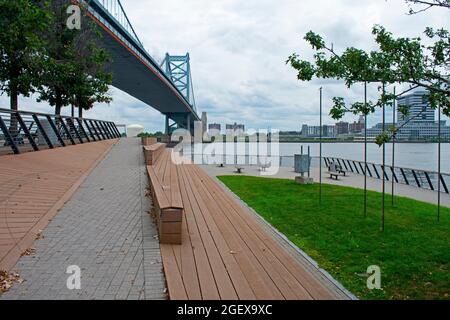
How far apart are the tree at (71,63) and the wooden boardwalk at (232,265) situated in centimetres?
1128

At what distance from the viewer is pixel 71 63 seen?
54.8 feet

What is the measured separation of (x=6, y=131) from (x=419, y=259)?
9469mm

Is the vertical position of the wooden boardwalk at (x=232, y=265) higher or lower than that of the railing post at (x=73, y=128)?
lower

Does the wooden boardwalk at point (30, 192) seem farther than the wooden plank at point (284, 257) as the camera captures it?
Yes

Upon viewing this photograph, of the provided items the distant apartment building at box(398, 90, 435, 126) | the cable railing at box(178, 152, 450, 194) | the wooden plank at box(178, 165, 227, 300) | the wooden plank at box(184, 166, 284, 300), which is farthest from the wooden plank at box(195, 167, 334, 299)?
the cable railing at box(178, 152, 450, 194)

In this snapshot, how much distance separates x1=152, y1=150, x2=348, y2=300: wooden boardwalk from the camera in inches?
144

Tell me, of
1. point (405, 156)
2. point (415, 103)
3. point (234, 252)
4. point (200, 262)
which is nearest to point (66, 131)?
point (234, 252)

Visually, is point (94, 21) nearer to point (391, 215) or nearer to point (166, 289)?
point (391, 215)

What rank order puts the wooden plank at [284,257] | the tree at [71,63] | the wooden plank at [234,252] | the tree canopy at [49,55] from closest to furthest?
the wooden plank at [234,252]
the wooden plank at [284,257]
the tree canopy at [49,55]
the tree at [71,63]

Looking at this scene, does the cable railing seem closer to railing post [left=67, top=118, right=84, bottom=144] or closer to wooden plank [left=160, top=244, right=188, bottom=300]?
wooden plank [left=160, top=244, right=188, bottom=300]

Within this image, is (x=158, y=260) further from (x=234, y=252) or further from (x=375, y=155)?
(x=375, y=155)

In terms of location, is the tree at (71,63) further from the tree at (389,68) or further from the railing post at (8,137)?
the tree at (389,68)

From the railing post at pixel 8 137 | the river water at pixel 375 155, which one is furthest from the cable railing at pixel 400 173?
the railing post at pixel 8 137

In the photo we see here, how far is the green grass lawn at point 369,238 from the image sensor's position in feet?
14.7
